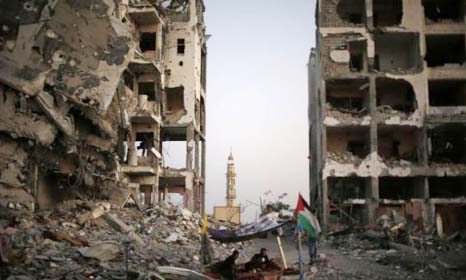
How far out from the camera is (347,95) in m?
33.5

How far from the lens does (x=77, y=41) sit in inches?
715

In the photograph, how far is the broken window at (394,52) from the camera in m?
33.1

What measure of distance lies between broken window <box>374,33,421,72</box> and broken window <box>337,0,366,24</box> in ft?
6.26

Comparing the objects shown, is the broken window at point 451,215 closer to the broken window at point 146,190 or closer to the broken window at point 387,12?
the broken window at point 387,12

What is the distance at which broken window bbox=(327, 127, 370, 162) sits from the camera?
1289 inches

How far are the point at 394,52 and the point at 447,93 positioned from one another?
14.3 ft

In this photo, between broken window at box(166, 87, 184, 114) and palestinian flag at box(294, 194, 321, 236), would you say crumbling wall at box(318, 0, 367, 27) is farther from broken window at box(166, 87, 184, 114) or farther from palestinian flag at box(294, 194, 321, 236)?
palestinian flag at box(294, 194, 321, 236)

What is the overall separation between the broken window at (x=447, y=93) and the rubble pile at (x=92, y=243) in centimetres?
1849

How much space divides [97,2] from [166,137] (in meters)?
19.3

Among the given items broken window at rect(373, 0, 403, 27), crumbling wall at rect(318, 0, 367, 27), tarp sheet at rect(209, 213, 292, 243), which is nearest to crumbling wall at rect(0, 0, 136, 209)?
tarp sheet at rect(209, 213, 292, 243)

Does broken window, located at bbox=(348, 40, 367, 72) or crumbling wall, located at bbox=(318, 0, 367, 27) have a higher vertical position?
crumbling wall, located at bbox=(318, 0, 367, 27)

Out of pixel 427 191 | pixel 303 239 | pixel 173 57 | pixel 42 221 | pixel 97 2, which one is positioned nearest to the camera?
pixel 42 221

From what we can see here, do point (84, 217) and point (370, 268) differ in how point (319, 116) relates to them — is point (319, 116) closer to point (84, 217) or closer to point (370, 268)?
point (370, 268)

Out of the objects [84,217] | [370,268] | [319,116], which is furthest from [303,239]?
[84,217]
